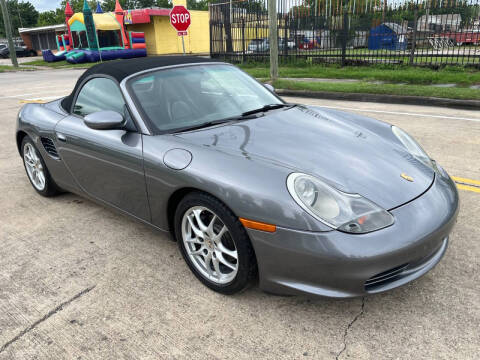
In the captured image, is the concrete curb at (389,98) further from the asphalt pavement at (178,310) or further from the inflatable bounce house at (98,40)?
the inflatable bounce house at (98,40)

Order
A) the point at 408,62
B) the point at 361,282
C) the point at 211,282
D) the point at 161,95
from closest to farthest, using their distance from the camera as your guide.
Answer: the point at 361,282 → the point at 211,282 → the point at 161,95 → the point at 408,62

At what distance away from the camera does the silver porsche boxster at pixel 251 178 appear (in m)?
2.06

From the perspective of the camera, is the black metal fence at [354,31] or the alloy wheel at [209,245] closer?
the alloy wheel at [209,245]

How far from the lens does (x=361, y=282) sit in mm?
2023

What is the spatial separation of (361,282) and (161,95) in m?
1.93

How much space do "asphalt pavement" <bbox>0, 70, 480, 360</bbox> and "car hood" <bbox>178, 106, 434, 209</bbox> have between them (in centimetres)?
65

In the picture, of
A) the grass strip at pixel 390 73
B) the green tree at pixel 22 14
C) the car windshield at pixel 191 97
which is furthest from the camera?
the green tree at pixel 22 14

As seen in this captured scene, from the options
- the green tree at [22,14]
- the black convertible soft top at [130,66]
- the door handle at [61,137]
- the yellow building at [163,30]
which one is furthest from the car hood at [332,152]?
the green tree at [22,14]

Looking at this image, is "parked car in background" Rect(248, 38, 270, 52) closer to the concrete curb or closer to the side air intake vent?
the concrete curb

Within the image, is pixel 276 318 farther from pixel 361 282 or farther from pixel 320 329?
pixel 361 282

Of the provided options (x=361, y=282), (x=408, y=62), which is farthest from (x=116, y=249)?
(x=408, y=62)

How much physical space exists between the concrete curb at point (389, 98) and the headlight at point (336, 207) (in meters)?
6.95

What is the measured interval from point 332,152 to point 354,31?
1331cm

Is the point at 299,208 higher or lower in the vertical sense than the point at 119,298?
higher
